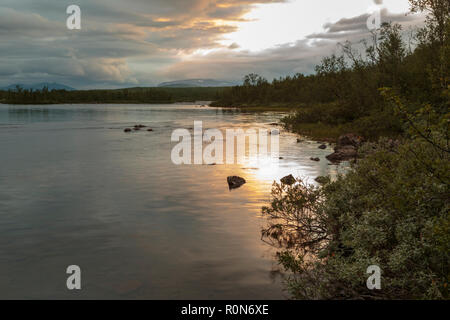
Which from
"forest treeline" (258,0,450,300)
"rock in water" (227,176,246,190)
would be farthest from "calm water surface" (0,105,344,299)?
"forest treeline" (258,0,450,300)

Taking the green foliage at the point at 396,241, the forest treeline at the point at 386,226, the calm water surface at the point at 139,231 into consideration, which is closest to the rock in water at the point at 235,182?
the calm water surface at the point at 139,231

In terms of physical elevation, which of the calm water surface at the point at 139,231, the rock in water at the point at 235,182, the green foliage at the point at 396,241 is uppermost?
the green foliage at the point at 396,241

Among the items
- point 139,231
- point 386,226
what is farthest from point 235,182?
point 386,226

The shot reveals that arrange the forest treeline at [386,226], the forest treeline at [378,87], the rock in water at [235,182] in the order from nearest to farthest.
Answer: the forest treeline at [386,226], the rock in water at [235,182], the forest treeline at [378,87]

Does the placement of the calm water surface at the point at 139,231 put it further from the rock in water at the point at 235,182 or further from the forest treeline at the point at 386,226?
the forest treeline at the point at 386,226

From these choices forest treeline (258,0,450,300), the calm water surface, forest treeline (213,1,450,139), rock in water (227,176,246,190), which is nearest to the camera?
forest treeline (258,0,450,300)

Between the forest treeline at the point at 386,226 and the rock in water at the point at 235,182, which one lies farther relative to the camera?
the rock in water at the point at 235,182

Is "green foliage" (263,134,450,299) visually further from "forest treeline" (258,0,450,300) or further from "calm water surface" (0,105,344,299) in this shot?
"calm water surface" (0,105,344,299)

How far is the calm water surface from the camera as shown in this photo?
11.0 metres

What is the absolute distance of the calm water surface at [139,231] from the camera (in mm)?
10969

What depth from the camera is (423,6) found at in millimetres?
36969

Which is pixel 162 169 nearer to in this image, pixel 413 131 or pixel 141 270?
pixel 141 270

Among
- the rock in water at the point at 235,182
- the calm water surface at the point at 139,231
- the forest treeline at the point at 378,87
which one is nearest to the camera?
the calm water surface at the point at 139,231
